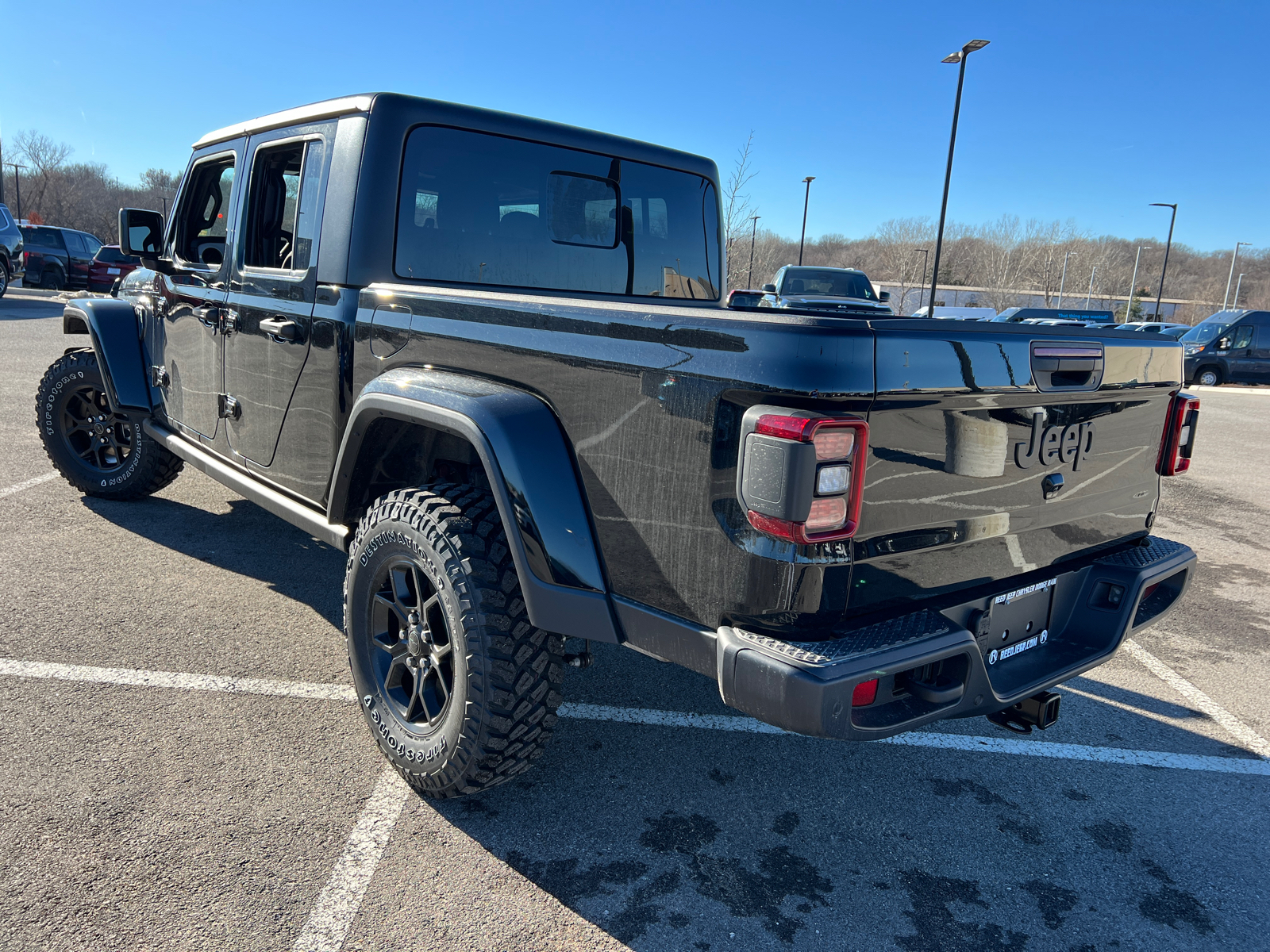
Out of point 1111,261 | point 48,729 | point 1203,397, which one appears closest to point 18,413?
point 48,729

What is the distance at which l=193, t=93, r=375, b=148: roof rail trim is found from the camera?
3043mm

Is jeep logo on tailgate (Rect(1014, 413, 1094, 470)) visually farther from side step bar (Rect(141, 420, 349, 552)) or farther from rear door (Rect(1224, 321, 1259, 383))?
rear door (Rect(1224, 321, 1259, 383))

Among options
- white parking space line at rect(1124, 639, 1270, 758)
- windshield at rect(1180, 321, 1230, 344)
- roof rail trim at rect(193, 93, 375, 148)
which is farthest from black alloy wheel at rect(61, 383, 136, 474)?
windshield at rect(1180, 321, 1230, 344)

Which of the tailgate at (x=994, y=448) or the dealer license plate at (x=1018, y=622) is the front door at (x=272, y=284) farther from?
the dealer license plate at (x=1018, y=622)

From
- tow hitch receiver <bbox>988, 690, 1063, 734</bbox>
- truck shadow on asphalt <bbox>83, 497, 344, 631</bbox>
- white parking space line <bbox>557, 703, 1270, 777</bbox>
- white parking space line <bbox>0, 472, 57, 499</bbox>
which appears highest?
tow hitch receiver <bbox>988, 690, 1063, 734</bbox>

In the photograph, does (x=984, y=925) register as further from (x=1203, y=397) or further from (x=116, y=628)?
(x=1203, y=397)

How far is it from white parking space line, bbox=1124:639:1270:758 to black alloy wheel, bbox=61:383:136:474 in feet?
18.4

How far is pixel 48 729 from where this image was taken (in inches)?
116

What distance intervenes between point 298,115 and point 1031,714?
3.35 m

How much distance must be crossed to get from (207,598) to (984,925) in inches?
142

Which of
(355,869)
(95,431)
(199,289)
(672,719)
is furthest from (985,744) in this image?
(95,431)

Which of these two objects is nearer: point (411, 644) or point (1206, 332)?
point (411, 644)

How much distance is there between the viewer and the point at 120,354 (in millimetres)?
4730

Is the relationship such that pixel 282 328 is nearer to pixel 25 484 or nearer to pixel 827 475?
pixel 827 475
